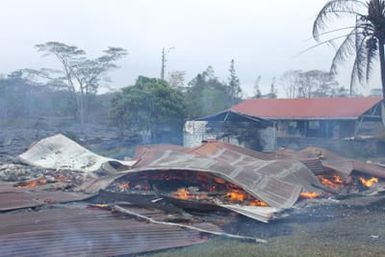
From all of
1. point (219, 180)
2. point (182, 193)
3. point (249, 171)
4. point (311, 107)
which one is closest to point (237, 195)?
point (219, 180)

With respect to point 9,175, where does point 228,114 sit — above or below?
above

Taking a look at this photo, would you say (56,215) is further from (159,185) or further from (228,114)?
(228,114)

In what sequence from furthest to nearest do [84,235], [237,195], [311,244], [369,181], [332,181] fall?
[369,181] < [332,181] < [237,195] < [311,244] < [84,235]

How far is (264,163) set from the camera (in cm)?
1378

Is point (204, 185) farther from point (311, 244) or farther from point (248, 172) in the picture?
point (311, 244)

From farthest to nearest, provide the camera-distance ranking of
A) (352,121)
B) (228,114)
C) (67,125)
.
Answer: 1. (67,125)
2. (352,121)
3. (228,114)

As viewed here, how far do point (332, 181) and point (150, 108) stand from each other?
573 inches

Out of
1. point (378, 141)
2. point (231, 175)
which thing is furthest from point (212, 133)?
point (231, 175)

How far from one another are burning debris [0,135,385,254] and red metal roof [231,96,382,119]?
585 inches

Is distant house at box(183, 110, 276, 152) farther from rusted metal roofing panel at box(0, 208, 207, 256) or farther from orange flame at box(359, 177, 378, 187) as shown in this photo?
rusted metal roofing panel at box(0, 208, 207, 256)

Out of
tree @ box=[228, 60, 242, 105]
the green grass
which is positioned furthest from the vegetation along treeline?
the green grass

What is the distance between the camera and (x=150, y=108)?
27859mm

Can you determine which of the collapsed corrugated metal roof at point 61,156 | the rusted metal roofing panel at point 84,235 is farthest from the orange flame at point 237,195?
the collapsed corrugated metal roof at point 61,156

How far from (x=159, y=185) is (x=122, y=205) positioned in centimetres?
376
